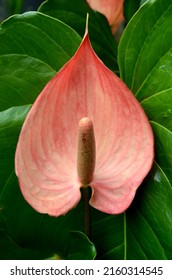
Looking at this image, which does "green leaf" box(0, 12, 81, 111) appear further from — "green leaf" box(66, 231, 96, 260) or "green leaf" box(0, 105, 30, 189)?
"green leaf" box(66, 231, 96, 260)

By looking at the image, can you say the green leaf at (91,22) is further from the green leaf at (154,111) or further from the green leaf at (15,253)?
the green leaf at (15,253)

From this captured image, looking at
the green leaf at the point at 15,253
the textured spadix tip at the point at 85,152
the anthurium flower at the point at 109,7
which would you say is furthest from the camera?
the anthurium flower at the point at 109,7

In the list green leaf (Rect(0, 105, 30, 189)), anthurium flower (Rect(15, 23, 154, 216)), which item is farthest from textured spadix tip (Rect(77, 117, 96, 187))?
green leaf (Rect(0, 105, 30, 189))

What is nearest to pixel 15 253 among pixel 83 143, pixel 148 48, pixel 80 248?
pixel 80 248

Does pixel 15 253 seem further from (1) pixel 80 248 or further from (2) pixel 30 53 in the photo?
(2) pixel 30 53

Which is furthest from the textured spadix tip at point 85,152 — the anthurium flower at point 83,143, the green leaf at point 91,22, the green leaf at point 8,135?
the green leaf at point 91,22

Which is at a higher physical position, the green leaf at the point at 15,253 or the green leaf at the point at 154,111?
the green leaf at the point at 154,111

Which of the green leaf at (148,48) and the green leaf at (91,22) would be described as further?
the green leaf at (91,22)
